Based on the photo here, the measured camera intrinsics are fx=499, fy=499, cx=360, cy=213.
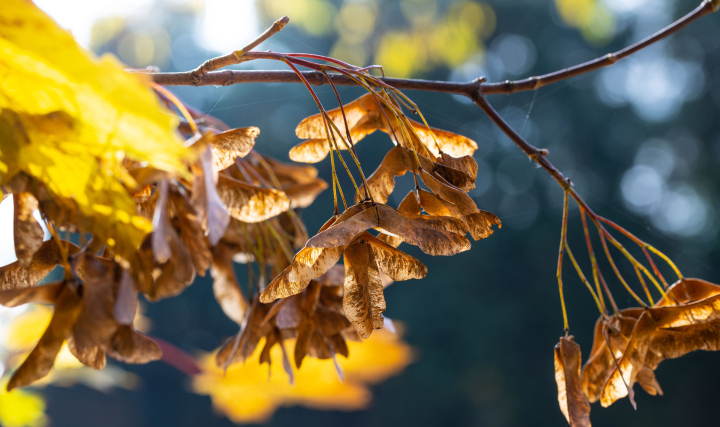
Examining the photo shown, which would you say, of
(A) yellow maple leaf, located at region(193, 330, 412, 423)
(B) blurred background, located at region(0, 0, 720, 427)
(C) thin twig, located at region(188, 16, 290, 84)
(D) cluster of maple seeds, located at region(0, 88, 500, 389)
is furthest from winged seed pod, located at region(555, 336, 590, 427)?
(B) blurred background, located at region(0, 0, 720, 427)

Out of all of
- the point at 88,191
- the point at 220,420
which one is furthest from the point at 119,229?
the point at 220,420

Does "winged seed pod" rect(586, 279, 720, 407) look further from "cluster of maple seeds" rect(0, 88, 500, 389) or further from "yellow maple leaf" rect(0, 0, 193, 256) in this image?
"yellow maple leaf" rect(0, 0, 193, 256)

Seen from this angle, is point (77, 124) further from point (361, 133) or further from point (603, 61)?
point (603, 61)

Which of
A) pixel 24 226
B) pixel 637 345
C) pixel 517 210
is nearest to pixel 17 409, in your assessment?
pixel 24 226

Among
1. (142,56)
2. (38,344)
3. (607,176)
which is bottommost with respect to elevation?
(38,344)

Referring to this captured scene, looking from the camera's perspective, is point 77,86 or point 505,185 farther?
point 505,185

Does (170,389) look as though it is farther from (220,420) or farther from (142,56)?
(142,56)

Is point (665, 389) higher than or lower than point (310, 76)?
higher

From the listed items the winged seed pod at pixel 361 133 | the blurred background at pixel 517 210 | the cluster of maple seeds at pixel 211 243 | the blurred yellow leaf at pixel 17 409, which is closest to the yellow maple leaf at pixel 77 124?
the cluster of maple seeds at pixel 211 243

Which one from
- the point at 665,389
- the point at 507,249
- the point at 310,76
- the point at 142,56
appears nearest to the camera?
the point at 310,76
